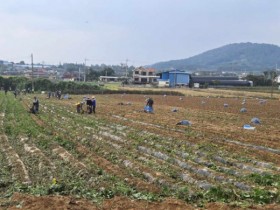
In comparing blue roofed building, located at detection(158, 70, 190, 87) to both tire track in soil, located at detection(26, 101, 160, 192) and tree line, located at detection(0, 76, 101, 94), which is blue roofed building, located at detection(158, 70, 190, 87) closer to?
tree line, located at detection(0, 76, 101, 94)

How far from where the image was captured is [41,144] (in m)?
18.6

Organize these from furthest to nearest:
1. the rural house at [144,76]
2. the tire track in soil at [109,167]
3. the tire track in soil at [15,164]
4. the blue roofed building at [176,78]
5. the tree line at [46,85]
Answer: the rural house at [144,76] < the blue roofed building at [176,78] < the tree line at [46,85] < the tire track in soil at [15,164] < the tire track in soil at [109,167]

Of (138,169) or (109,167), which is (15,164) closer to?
(109,167)

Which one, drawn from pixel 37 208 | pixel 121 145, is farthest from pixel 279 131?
pixel 37 208

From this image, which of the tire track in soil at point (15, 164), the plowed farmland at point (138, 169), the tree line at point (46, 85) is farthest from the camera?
the tree line at point (46, 85)

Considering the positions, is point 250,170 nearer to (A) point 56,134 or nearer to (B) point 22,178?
(B) point 22,178

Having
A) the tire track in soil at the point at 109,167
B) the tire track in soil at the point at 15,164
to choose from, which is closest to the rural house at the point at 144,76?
the tire track in soil at the point at 15,164

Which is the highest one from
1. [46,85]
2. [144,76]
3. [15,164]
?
[144,76]

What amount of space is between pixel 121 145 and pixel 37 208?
31.1 ft

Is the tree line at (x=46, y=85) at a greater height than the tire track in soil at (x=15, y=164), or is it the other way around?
the tire track in soil at (x=15, y=164)

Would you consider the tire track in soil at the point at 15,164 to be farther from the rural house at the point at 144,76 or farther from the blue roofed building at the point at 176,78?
the rural house at the point at 144,76

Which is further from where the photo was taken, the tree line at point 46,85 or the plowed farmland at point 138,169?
the tree line at point 46,85

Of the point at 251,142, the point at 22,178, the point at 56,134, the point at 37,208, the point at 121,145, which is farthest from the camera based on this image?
the point at 56,134

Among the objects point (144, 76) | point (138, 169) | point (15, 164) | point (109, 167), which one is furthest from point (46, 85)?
point (138, 169)
